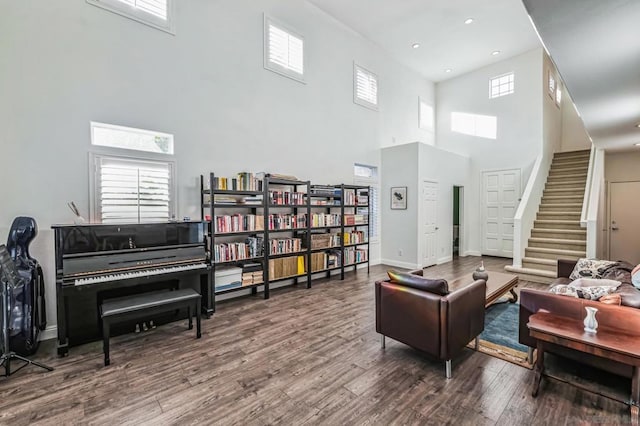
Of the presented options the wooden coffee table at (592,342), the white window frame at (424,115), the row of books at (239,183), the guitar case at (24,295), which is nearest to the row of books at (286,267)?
the row of books at (239,183)

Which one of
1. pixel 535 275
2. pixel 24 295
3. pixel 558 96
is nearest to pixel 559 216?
pixel 535 275

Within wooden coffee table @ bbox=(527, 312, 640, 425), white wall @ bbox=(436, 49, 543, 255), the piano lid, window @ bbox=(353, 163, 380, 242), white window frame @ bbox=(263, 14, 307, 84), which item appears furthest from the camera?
white wall @ bbox=(436, 49, 543, 255)

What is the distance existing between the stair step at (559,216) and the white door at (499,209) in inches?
32.4

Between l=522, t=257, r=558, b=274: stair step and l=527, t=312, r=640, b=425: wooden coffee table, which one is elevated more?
l=527, t=312, r=640, b=425: wooden coffee table

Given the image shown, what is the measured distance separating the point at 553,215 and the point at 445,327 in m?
6.21

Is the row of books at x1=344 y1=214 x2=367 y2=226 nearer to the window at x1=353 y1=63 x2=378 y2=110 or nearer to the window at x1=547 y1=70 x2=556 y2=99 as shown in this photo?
the window at x1=353 y1=63 x2=378 y2=110

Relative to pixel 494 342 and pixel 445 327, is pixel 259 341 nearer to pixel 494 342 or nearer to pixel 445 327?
pixel 445 327

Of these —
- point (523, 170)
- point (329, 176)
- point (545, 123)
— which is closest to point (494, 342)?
point (329, 176)

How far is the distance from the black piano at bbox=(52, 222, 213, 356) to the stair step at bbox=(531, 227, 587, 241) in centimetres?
690

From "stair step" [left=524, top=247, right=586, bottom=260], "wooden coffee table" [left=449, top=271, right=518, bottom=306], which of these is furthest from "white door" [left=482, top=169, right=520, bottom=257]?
"wooden coffee table" [left=449, top=271, right=518, bottom=306]

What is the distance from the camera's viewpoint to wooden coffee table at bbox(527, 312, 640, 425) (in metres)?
1.87

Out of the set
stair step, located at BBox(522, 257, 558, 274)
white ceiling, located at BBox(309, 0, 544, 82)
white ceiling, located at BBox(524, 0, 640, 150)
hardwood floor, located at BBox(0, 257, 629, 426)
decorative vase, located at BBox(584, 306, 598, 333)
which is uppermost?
white ceiling, located at BBox(309, 0, 544, 82)

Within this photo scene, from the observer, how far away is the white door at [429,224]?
6.73 meters

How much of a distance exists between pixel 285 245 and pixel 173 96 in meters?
2.70
